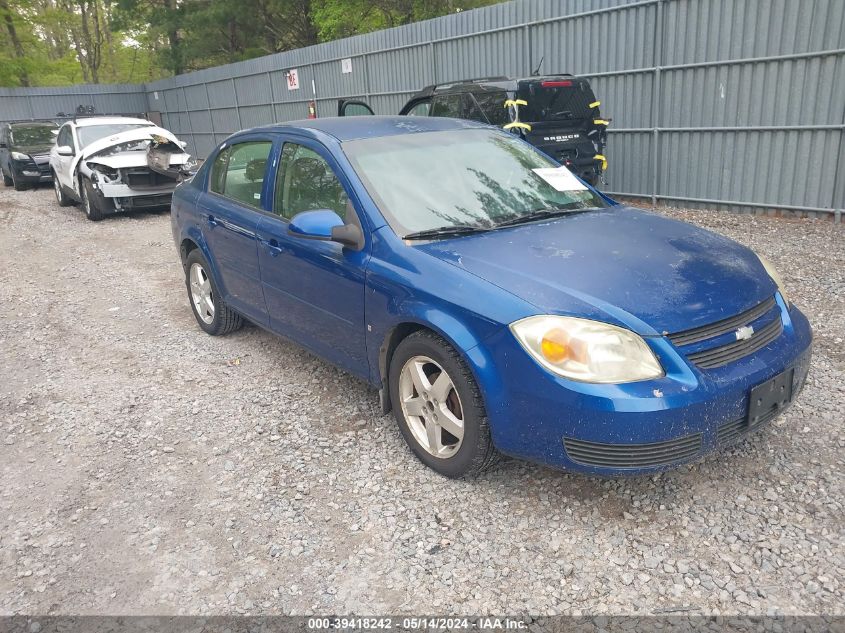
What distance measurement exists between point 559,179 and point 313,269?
1606 millimetres

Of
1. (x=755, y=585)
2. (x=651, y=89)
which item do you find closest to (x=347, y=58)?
(x=651, y=89)

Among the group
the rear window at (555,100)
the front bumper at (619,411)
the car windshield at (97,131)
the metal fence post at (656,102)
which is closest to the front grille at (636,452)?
the front bumper at (619,411)

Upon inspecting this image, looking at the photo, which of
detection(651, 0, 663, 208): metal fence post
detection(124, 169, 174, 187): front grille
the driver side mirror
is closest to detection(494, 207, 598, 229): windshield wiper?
the driver side mirror

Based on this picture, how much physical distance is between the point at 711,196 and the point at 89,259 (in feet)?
28.3

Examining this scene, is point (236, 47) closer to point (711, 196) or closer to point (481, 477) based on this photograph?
point (711, 196)

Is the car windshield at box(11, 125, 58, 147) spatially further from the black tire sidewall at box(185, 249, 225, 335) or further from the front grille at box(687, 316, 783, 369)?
the front grille at box(687, 316, 783, 369)

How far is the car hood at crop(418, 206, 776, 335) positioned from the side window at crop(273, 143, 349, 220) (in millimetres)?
752

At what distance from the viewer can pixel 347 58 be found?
15.3 meters

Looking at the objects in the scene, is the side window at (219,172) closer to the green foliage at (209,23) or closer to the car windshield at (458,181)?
the car windshield at (458,181)

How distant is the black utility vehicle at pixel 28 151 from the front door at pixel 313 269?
14251mm

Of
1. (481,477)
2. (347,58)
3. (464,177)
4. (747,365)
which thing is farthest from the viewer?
(347,58)

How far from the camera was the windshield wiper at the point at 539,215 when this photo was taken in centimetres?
349

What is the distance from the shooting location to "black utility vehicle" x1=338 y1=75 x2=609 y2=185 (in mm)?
8445

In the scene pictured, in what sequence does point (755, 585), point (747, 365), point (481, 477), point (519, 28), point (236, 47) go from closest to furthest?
point (755, 585), point (747, 365), point (481, 477), point (519, 28), point (236, 47)
